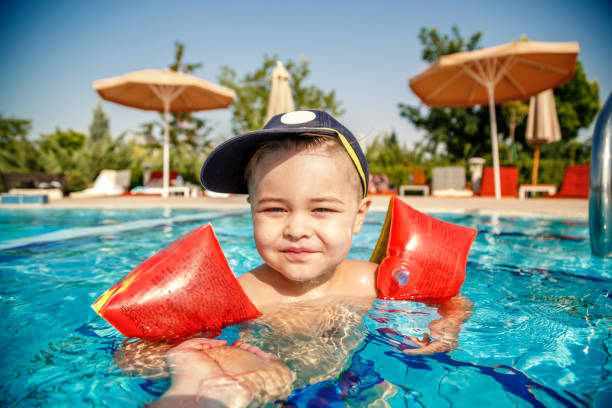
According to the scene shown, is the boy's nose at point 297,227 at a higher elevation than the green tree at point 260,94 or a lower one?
lower

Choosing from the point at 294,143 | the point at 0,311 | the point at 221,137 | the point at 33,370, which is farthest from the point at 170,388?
the point at 221,137

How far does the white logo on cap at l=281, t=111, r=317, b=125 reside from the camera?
169 centimetres

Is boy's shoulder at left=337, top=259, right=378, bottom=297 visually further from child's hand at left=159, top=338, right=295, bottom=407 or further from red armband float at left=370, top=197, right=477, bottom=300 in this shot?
child's hand at left=159, top=338, right=295, bottom=407

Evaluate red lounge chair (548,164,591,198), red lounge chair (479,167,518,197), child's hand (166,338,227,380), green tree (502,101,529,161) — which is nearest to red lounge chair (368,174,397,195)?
red lounge chair (479,167,518,197)

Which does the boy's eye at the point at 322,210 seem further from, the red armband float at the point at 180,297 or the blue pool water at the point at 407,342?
the blue pool water at the point at 407,342

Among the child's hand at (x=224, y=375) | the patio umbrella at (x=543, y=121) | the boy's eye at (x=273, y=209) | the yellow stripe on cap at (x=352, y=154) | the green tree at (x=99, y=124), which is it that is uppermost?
the green tree at (x=99, y=124)

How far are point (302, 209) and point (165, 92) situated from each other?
12267mm

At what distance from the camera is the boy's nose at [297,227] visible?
161 centimetres

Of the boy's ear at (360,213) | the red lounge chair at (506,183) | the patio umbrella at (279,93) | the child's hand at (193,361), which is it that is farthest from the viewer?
the red lounge chair at (506,183)

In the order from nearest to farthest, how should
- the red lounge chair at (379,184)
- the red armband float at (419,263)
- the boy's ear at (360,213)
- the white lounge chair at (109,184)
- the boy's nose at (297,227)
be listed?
the boy's nose at (297,227) < the boy's ear at (360,213) < the red armband float at (419,263) < the white lounge chair at (109,184) < the red lounge chair at (379,184)

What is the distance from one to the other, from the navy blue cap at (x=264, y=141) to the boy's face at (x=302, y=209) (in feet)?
0.26

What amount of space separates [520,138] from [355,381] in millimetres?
34417

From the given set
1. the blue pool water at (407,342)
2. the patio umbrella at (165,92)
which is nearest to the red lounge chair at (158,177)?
the patio umbrella at (165,92)

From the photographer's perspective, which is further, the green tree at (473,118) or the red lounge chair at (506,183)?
the green tree at (473,118)
